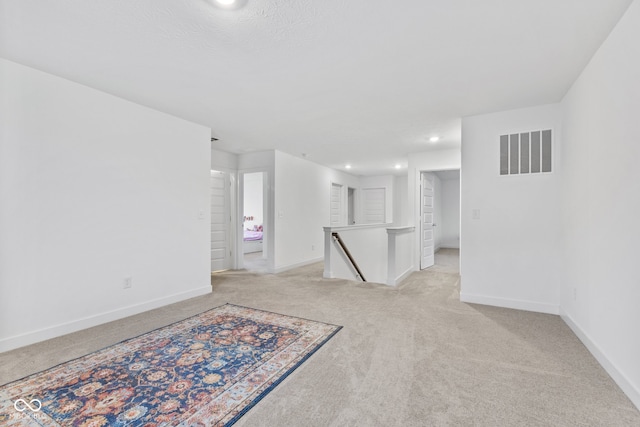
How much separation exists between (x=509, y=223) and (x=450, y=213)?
23.4ft

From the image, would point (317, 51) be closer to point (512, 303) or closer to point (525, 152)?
point (525, 152)

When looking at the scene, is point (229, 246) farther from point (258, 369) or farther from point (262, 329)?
point (258, 369)

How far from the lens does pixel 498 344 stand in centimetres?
A: 249

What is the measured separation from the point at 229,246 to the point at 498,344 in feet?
15.6

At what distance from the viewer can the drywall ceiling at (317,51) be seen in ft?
5.85

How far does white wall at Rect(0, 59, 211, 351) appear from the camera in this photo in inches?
95.1

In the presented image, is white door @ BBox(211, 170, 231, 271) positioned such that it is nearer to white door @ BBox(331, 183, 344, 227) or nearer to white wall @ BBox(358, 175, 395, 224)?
white door @ BBox(331, 183, 344, 227)

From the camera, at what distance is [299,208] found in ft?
20.7

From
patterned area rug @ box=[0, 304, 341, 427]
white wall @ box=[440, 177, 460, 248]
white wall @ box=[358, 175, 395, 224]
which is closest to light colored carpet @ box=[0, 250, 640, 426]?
patterned area rug @ box=[0, 304, 341, 427]

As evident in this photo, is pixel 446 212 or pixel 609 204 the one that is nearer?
pixel 609 204

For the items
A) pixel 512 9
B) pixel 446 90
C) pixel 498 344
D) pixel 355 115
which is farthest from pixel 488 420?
pixel 355 115

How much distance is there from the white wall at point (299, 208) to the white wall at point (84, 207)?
1994 millimetres

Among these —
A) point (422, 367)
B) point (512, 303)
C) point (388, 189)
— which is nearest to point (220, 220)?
point (422, 367)

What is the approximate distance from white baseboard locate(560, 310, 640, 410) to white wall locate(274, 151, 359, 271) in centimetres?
431
